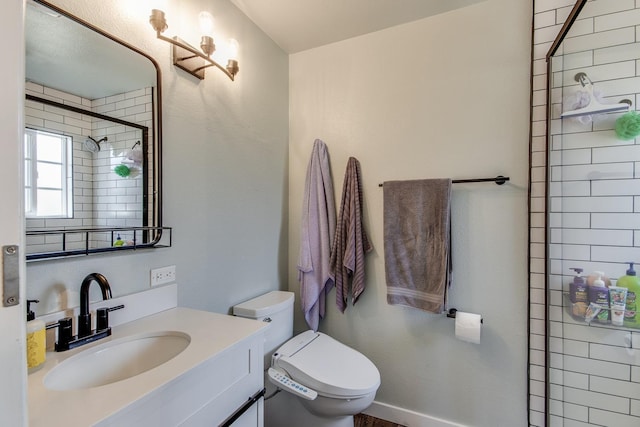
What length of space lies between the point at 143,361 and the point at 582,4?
2.22 meters

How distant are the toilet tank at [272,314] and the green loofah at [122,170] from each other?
84 centimetres

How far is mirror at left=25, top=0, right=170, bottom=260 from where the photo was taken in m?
0.89

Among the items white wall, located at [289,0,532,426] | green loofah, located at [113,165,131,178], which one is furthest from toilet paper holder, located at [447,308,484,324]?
green loofah, located at [113,165,131,178]

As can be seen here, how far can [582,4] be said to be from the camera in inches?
49.3

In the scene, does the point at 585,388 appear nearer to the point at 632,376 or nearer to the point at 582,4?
the point at 632,376

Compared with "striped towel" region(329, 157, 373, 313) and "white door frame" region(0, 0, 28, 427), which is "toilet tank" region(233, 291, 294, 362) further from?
"white door frame" region(0, 0, 28, 427)

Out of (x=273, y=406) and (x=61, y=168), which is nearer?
(x=61, y=168)

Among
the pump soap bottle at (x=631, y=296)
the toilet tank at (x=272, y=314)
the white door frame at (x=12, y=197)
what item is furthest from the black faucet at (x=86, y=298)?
the pump soap bottle at (x=631, y=296)

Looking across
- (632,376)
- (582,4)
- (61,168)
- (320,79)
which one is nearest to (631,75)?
(582,4)

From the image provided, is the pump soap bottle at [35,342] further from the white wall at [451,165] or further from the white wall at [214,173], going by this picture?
the white wall at [451,165]

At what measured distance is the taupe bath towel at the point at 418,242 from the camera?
63.8 inches

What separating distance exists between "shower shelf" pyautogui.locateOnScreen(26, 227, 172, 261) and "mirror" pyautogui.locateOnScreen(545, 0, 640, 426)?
1.85 metres

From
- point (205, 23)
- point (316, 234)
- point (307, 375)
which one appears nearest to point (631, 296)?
point (307, 375)

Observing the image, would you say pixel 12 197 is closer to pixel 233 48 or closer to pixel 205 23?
pixel 205 23
